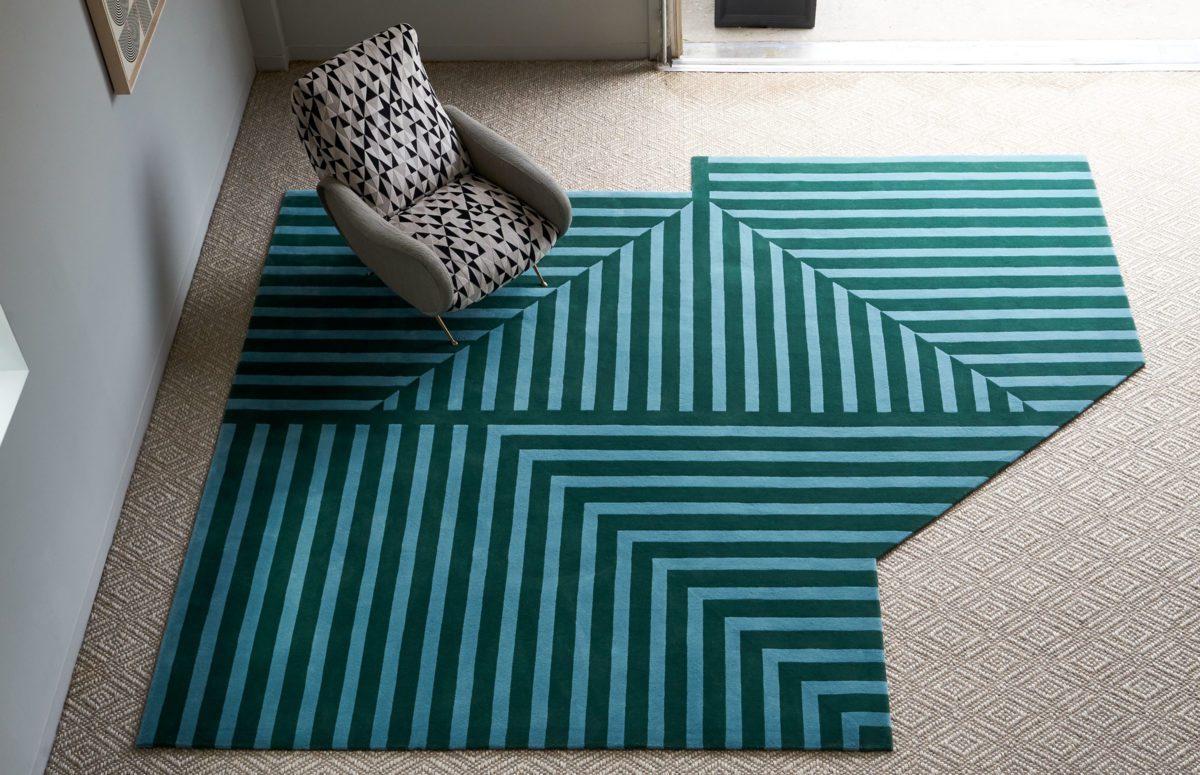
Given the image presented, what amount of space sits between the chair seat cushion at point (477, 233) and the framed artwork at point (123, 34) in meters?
0.99

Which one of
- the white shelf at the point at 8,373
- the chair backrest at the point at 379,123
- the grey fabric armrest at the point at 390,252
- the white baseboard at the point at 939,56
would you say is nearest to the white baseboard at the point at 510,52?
the white baseboard at the point at 939,56

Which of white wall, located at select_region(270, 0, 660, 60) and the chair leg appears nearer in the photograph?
the chair leg

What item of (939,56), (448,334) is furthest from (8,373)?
(939,56)

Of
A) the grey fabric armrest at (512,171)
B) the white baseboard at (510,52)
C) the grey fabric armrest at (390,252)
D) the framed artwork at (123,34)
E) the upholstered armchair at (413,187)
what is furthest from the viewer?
the white baseboard at (510,52)

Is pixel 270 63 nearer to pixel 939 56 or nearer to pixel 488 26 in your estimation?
pixel 488 26

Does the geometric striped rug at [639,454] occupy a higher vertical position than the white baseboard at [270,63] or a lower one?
lower

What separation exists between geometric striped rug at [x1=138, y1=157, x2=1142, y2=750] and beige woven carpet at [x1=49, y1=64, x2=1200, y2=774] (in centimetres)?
8

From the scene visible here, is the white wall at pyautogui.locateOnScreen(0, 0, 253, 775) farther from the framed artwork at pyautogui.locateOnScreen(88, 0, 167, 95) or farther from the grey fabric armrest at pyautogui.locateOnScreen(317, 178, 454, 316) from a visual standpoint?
the grey fabric armrest at pyautogui.locateOnScreen(317, 178, 454, 316)

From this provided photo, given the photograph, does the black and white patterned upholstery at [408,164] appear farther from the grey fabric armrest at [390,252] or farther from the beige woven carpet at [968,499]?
the beige woven carpet at [968,499]

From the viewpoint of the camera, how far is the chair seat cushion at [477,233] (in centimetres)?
432

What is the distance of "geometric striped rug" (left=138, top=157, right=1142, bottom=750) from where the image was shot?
11.7ft

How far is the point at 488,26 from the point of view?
5.61 m

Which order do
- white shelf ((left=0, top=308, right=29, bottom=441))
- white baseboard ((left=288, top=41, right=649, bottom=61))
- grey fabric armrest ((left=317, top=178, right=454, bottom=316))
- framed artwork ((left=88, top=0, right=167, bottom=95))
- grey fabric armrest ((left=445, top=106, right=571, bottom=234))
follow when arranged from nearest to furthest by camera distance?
white shelf ((left=0, top=308, right=29, bottom=441)), framed artwork ((left=88, top=0, right=167, bottom=95)), grey fabric armrest ((left=317, top=178, right=454, bottom=316)), grey fabric armrest ((left=445, top=106, right=571, bottom=234)), white baseboard ((left=288, top=41, right=649, bottom=61))

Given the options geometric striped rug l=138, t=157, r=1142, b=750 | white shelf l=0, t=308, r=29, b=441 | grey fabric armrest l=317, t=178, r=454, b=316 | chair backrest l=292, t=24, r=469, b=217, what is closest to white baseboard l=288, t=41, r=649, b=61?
geometric striped rug l=138, t=157, r=1142, b=750
